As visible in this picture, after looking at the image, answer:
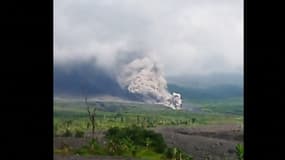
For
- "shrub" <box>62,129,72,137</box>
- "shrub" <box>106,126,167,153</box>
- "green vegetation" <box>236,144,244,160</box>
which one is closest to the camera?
"green vegetation" <box>236,144,244,160</box>

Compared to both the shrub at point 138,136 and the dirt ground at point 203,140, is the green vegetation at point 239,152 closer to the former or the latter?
the dirt ground at point 203,140

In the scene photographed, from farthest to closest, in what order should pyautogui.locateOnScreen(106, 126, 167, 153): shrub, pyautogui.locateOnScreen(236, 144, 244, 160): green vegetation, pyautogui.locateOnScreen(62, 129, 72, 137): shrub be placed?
1. pyautogui.locateOnScreen(106, 126, 167, 153): shrub
2. pyautogui.locateOnScreen(62, 129, 72, 137): shrub
3. pyautogui.locateOnScreen(236, 144, 244, 160): green vegetation

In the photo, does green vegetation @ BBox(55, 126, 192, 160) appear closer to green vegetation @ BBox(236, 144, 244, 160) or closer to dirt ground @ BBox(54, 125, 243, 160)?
dirt ground @ BBox(54, 125, 243, 160)

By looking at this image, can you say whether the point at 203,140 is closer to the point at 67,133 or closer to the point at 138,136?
the point at 138,136

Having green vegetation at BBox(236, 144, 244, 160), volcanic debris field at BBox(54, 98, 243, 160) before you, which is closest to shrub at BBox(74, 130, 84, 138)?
volcanic debris field at BBox(54, 98, 243, 160)

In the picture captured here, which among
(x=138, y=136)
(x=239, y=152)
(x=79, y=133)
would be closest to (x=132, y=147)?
(x=138, y=136)

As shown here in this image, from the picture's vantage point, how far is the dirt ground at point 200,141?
1.69 meters

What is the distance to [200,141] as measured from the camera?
1.74 meters

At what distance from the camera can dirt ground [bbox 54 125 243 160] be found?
169 centimetres

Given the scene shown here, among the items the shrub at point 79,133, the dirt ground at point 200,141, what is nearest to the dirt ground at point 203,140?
the dirt ground at point 200,141
